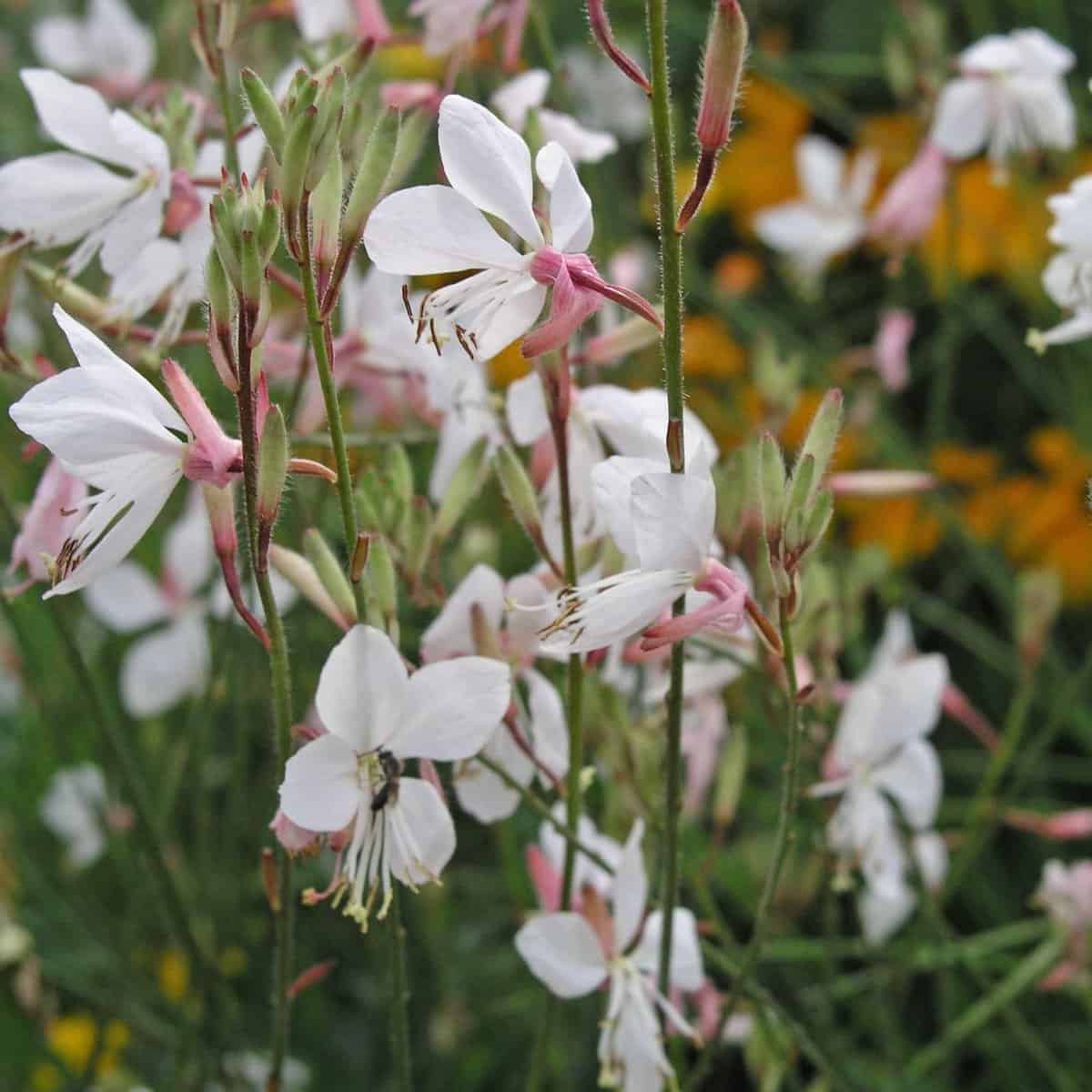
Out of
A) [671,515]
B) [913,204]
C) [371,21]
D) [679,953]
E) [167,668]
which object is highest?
[371,21]

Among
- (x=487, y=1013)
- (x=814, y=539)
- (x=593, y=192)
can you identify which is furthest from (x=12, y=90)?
(x=814, y=539)

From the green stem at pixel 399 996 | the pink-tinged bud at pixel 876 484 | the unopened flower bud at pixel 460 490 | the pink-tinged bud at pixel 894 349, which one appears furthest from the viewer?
the pink-tinged bud at pixel 894 349

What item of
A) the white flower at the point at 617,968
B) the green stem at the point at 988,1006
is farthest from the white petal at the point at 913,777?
the white flower at the point at 617,968

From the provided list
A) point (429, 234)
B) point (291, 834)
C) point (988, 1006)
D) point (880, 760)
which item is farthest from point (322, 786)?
point (988, 1006)

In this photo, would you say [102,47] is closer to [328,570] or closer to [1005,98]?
[1005,98]

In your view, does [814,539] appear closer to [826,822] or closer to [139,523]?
[139,523]

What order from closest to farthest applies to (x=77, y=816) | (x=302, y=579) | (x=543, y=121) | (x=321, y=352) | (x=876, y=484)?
(x=321, y=352) < (x=302, y=579) < (x=543, y=121) < (x=876, y=484) < (x=77, y=816)

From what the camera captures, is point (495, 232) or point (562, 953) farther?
point (562, 953)

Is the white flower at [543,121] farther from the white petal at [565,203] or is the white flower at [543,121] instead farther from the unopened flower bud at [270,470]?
the unopened flower bud at [270,470]
